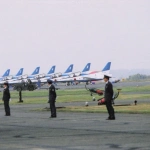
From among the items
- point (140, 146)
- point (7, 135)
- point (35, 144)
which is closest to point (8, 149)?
point (35, 144)

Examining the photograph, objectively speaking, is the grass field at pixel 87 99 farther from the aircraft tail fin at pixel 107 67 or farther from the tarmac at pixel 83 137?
the aircraft tail fin at pixel 107 67

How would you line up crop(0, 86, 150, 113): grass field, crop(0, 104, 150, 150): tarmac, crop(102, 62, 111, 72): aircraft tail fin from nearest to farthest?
crop(0, 104, 150, 150): tarmac → crop(0, 86, 150, 113): grass field → crop(102, 62, 111, 72): aircraft tail fin

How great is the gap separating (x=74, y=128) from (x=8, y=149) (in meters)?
7.49

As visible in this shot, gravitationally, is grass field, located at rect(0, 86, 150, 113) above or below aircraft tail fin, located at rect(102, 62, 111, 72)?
below

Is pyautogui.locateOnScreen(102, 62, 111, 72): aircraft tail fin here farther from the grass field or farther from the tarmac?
the tarmac

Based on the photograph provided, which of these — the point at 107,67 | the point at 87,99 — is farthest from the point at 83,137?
the point at 107,67

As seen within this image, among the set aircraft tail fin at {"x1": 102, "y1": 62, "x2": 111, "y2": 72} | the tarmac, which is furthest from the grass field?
aircraft tail fin at {"x1": 102, "y1": 62, "x2": 111, "y2": 72}

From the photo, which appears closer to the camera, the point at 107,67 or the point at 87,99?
the point at 87,99

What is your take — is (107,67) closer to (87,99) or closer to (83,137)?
(87,99)

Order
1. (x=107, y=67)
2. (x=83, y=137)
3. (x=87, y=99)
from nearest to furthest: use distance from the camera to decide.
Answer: (x=83, y=137), (x=87, y=99), (x=107, y=67)

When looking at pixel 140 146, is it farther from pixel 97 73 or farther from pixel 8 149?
pixel 97 73

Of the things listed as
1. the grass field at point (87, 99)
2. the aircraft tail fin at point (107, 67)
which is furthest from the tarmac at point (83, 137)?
the aircraft tail fin at point (107, 67)

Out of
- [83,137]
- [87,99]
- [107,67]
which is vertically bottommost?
[83,137]

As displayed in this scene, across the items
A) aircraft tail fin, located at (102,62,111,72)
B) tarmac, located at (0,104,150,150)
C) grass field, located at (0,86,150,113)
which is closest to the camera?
tarmac, located at (0,104,150,150)
